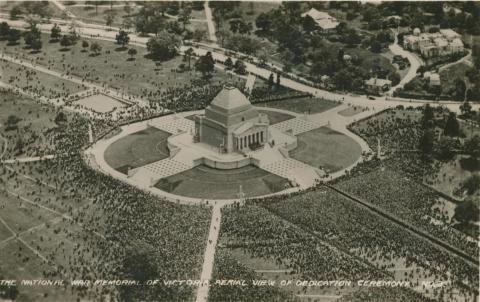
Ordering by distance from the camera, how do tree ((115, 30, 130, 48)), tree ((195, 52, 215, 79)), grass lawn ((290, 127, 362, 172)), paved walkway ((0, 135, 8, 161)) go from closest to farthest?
grass lawn ((290, 127, 362, 172)) < paved walkway ((0, 135, 8, 161)) < tree ((195, 52, 215, 79)) < tree ((115, 30, 130, 48))

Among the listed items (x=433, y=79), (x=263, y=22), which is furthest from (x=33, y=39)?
(x=433, y=79)

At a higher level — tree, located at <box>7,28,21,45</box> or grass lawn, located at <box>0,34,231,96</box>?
tree, located at <box>7,28,21,45</box>

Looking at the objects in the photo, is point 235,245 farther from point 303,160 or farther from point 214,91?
point 214,91

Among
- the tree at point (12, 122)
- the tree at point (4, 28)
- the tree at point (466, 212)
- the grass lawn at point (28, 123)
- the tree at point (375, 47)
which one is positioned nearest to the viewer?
the tree at point (466, 212)

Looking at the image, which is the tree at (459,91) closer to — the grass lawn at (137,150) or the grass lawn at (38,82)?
the grass lawn at (137,150)

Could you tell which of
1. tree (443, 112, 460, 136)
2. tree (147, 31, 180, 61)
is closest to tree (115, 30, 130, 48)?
tree (147, 31, 180, 61)

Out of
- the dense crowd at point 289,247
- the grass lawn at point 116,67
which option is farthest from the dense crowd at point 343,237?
the grass lawn at point 116,67

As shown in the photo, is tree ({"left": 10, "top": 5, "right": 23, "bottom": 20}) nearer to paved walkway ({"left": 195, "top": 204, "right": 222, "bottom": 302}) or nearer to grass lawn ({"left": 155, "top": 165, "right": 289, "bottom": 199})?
grass lawn ({"left": 155, "top": 165, "right": 289, "bottom": 199})
